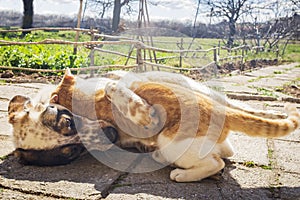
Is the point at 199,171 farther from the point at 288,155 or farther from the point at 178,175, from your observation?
the point at 288,155

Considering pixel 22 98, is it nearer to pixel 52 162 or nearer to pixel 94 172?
pixel 52 162

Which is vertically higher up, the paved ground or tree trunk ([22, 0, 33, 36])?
tree trunk ([22, 0, 33, 36])

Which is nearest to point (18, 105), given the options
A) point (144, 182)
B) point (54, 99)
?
point (54, 99)

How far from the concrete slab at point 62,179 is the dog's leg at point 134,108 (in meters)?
0.40

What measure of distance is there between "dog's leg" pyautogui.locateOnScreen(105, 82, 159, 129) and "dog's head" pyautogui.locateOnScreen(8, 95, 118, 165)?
0.71 ft

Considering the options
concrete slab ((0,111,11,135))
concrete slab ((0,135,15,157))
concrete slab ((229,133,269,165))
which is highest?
concrete slab ((229,133,269,165))

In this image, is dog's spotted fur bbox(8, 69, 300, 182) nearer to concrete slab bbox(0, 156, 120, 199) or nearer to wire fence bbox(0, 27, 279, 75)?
concrete slab bbox(0, 156, 120, 199)

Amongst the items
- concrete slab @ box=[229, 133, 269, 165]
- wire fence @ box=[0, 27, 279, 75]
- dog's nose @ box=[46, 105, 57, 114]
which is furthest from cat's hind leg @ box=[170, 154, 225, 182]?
wire fence @ box=[0, 27, 279, 75]

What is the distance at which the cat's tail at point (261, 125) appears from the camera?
88.6 inches

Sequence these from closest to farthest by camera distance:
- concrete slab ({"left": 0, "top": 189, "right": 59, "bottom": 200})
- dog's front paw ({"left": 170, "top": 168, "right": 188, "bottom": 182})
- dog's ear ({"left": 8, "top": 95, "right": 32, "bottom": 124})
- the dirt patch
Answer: concrete slab ({"left": 0, "top": 189, "right": 59, "bottom": 200}), dog's front paw ({"left": 170, "top": 168, "right": 188, "bottom": 182}), dog's ear ({"left": 8, "top": 95, "right": 32, "bottom": 124}), the dirt patch

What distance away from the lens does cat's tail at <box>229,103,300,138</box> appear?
7.38ft

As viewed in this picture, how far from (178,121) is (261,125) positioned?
52 cm

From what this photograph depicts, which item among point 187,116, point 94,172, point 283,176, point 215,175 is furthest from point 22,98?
point 283,176

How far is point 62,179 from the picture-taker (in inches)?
88.8
